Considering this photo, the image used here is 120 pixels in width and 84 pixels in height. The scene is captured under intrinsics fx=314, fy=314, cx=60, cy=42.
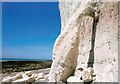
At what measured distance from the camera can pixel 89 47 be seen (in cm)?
1080

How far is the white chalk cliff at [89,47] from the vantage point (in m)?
9.16

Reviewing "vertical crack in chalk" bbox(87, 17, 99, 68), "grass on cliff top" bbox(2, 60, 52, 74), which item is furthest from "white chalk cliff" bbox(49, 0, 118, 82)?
"grass on cliff top" bbox(2, 60, 52, 74)

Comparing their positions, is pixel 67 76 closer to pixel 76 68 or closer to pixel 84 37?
pixel 76 68

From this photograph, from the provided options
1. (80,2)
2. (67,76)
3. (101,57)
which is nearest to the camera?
(101,57)

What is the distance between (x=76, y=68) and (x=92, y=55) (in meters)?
0.96

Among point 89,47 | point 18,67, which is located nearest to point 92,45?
point 89,47

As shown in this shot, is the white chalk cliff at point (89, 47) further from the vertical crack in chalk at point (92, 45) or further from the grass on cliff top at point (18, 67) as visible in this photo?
the grass on cliff top at point (18, 67)

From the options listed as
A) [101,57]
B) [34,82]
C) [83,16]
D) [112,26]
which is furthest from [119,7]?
[34,82]

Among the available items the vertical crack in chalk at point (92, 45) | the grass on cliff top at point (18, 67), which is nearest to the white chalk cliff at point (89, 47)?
→ the vertical crack in chalk at point (92, 45)

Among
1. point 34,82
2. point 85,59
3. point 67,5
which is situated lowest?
point 34,82

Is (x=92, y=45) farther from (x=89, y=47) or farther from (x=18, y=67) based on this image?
(x=18, y=67)

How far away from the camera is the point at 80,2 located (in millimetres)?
12844

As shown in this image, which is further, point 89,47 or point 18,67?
point 18,67

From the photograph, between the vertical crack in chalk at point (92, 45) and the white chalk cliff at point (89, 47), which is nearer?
the white chalk cliff at point (89, 47)
